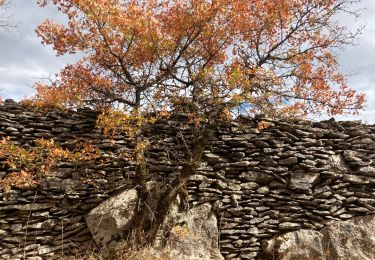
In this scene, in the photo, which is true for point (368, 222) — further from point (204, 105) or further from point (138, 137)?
point (138, 137)

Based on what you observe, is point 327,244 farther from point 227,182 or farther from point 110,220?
point 110,220

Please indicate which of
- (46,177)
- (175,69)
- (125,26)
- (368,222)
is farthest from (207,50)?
(368,222)

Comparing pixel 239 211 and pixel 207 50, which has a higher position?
pixel 207 50

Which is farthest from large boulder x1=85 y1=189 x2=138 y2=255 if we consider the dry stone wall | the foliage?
the foliage

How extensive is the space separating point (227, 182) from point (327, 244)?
214 centimetres

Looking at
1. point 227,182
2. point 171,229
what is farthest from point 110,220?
point 227,182

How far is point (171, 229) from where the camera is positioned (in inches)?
A: 258

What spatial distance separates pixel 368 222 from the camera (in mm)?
6898

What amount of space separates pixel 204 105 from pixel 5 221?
428 cm

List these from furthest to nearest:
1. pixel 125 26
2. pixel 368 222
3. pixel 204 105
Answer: pixel 204 105, pixel 368 222, pixel 125 26

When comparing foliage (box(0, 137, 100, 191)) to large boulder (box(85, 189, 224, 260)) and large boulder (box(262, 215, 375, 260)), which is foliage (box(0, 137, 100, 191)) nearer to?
large boulder (box(85, 189, 224, 260))

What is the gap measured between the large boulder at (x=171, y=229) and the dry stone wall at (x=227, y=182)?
190 millimetres

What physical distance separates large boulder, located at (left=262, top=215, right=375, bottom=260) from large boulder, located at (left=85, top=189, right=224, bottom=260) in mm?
1117

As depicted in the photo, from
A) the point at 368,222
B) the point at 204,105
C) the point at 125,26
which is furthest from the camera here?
the point at 204,105
